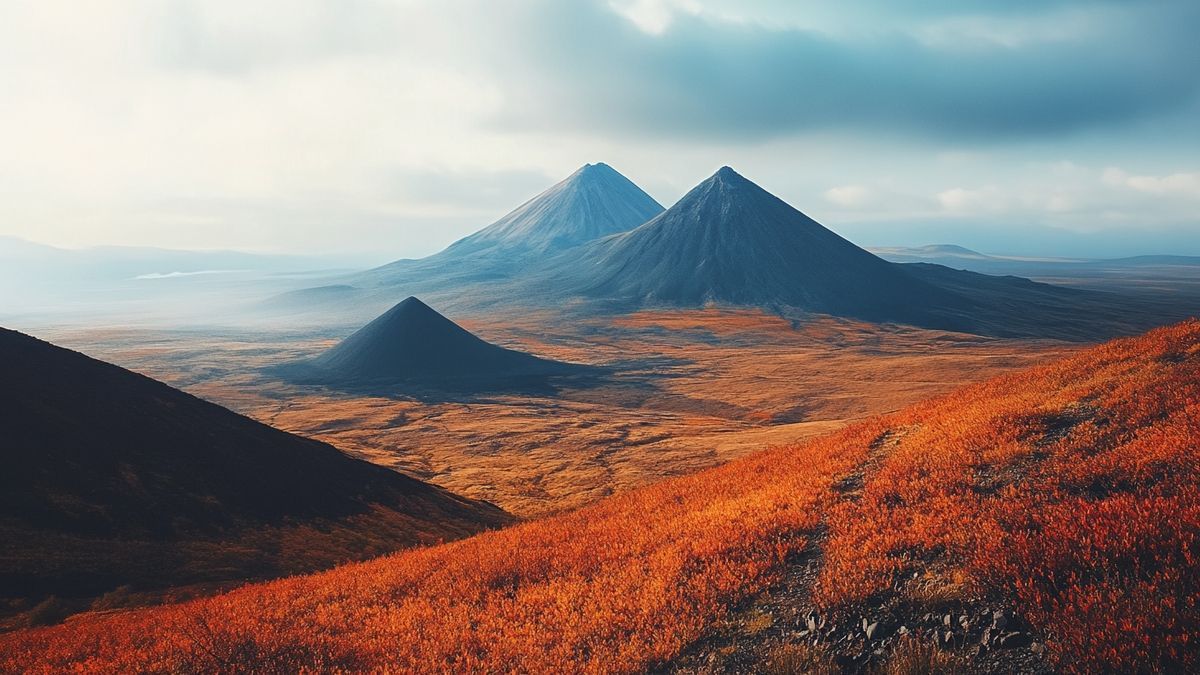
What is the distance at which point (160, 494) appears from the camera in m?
22.7

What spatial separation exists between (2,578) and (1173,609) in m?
23.5

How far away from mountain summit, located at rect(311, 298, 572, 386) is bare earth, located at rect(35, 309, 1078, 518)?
1060 centimetres

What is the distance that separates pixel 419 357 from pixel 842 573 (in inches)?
4259

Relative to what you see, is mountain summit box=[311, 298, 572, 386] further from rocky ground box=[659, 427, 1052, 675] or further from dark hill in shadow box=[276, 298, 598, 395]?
rocky ground box=[659, 427, 1052, 675]

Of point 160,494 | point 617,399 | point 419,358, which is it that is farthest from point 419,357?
point 160,494

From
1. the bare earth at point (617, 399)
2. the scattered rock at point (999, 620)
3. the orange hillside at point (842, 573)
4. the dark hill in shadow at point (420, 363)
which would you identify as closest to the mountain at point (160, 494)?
the orange hillside at point (842, 573)

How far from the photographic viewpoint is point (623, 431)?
63406 millimetres

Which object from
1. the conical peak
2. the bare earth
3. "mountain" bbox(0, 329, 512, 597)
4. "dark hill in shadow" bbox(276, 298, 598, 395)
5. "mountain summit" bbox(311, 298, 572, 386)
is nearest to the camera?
"mountain" bbox(0, 329, 512, 597)

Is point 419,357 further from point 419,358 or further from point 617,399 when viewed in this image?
point 617,399

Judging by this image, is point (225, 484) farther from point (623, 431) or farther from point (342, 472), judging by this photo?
point (623, 431)

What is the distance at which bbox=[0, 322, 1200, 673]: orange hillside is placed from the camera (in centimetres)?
730

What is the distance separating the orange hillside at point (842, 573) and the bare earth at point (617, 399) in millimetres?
22953

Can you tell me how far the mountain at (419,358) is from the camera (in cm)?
10588

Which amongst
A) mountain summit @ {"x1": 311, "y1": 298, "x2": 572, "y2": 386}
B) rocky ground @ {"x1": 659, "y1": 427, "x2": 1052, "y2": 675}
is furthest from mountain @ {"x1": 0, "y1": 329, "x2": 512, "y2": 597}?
mountain summit @ {"x1": 311, "y1": 298, "x2": 572, "y2": 386}
